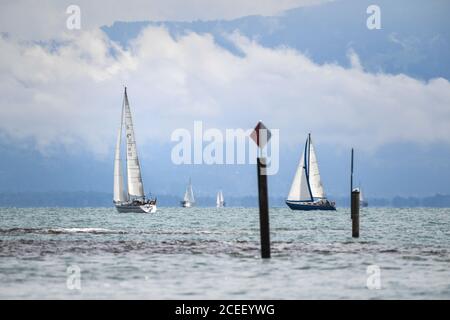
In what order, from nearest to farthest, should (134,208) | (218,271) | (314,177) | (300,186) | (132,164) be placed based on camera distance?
(218,271) < (132,164) < (134,208) < (314,177) < (300,186)

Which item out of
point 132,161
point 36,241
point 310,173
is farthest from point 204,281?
point 310,173

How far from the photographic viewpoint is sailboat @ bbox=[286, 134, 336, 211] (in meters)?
134

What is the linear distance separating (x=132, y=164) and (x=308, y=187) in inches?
1601

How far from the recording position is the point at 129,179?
11338 centimetres

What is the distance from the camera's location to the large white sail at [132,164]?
10969 centimetres

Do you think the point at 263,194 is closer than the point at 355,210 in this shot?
Yes

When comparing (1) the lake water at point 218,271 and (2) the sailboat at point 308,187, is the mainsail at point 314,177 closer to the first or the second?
(2) the sailboat at point 308,187

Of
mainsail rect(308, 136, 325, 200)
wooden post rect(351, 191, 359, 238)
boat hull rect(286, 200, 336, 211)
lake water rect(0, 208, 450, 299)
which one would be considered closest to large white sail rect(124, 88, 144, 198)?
mainsail rect(308, 136, 325, 200)

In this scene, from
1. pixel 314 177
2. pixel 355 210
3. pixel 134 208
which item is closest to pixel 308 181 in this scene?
pixel 314 177

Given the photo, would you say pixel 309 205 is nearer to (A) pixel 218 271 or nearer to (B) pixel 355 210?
(B) pixel 355 210

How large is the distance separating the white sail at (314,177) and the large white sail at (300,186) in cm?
117

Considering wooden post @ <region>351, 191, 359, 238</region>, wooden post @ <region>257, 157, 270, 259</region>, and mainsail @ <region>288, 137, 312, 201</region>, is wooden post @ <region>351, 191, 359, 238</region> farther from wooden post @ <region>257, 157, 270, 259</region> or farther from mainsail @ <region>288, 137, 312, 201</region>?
mainsail @ <region>288, 137, 312, 201</region>
